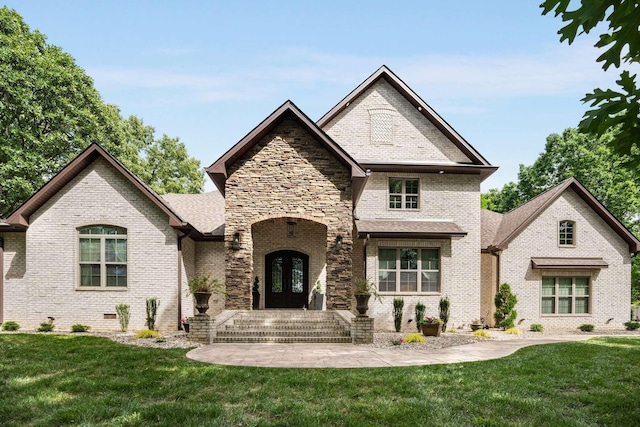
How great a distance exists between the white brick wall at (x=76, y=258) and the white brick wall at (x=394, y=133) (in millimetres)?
8071

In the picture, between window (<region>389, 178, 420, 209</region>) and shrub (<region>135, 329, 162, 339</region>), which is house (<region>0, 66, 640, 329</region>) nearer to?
window (<region>389, 178, 420, 209</region>)

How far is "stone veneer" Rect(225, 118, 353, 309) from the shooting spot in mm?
14492

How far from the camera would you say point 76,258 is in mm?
15086

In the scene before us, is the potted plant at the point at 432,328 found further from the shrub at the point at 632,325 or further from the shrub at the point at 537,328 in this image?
the shrub at the point at 632,325

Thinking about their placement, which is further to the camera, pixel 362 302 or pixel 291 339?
pixel 362 302

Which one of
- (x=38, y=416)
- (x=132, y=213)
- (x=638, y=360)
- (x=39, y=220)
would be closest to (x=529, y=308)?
(x=638, y=360)

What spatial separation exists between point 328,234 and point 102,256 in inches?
318

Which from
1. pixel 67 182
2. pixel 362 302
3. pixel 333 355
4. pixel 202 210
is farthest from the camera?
pixel 202 210

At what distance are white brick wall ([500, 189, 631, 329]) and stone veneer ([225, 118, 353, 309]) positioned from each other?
7.92 meters

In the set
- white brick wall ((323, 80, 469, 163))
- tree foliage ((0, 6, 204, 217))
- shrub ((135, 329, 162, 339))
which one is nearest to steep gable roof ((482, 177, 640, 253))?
white brick wall ((323, 80, 469, 163))

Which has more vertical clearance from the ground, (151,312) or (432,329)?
(151,312)

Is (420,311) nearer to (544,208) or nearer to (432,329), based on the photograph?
(432,329)

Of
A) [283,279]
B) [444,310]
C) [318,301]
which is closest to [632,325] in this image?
[444,310]

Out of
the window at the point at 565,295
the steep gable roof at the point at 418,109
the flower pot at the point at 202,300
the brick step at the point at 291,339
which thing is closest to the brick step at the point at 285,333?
the brick step at the point at 291,339
